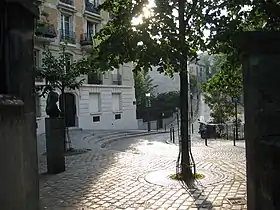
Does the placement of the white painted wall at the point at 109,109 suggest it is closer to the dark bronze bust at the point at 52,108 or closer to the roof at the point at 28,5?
the dark bronze bust at the point at 52,108

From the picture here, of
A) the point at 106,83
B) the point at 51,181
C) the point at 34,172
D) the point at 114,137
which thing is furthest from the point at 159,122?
the point at 34,172

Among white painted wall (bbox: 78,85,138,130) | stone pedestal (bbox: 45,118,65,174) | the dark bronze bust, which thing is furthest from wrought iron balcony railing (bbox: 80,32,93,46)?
stone pedestal (bbox: 45,118,65,174)

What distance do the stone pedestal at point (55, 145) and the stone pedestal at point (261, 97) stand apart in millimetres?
6514

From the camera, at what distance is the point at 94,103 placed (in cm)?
3125

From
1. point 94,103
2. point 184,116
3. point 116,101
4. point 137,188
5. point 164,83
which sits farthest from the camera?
point 164,83

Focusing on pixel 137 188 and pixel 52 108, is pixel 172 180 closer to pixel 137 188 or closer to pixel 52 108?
pixel 137 188

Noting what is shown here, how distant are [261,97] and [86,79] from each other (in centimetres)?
2655

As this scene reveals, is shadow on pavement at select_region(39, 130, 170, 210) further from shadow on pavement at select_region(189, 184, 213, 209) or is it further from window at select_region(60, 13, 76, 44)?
window at select_region(60, 13, 76, 44)

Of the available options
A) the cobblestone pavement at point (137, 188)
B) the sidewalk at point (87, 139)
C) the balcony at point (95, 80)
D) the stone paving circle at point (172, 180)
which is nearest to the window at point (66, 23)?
the balcony at point (95, 80)

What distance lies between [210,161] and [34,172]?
742 cm

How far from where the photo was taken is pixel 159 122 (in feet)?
133

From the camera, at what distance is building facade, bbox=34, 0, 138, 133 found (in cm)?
2742

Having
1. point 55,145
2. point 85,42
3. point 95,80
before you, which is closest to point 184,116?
point 55,145

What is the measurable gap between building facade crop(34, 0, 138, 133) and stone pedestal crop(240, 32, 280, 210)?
2200 cm
